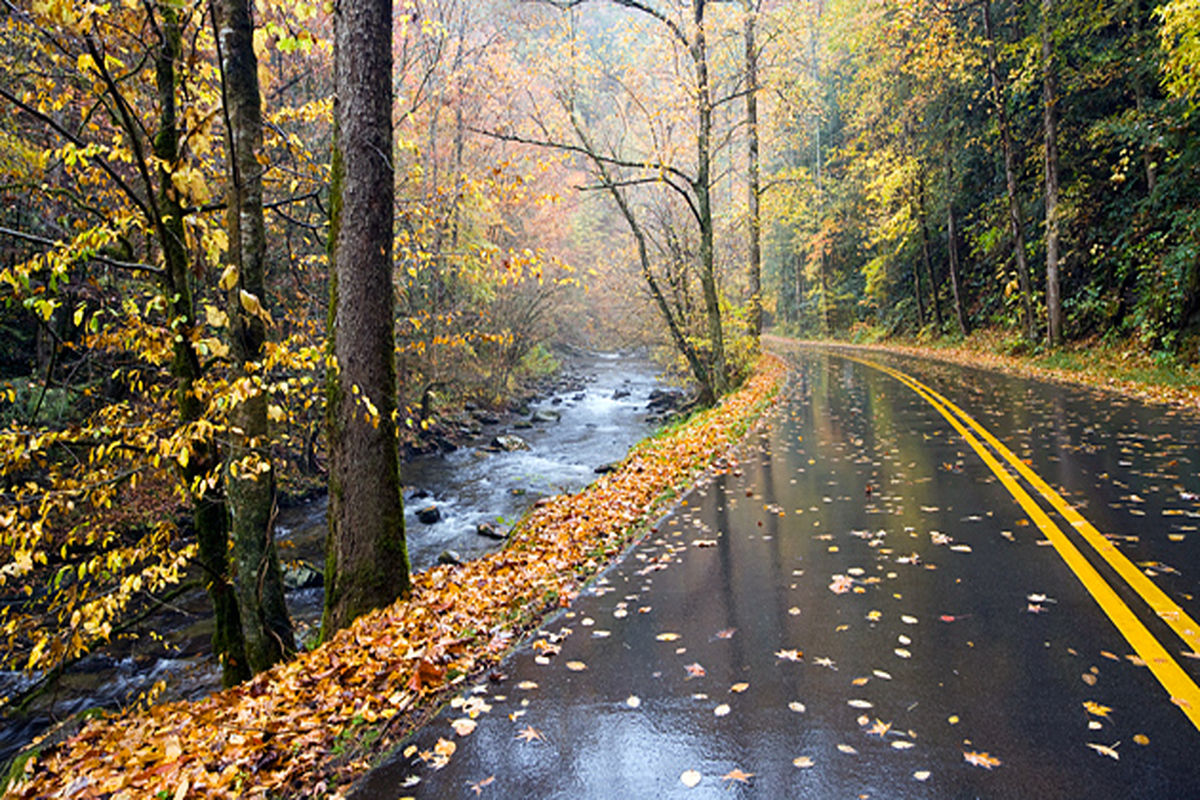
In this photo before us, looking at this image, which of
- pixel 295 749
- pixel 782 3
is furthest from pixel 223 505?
pixel 782 3

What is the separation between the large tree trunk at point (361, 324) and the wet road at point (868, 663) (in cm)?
185

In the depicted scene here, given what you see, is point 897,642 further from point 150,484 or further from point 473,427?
point 473,427

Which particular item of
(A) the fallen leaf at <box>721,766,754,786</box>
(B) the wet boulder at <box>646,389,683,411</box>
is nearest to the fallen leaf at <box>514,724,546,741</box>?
(A) the fallen leaf at <box>721,766,754,786</box>

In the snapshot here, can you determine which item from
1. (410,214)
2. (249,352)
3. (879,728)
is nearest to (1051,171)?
(410,214)

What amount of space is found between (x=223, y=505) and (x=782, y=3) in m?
17.9

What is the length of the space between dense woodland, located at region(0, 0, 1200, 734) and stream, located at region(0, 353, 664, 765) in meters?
0.60

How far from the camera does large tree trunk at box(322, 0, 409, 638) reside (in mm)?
5207

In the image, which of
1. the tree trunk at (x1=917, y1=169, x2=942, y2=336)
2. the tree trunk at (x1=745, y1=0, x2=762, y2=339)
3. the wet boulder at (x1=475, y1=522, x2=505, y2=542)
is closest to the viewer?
the wet boulder at (x1=475, y1=522, x2=505, y2=542)

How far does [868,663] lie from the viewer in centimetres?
378

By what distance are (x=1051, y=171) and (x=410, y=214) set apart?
1970 centimetres

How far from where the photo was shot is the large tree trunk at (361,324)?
5.21m

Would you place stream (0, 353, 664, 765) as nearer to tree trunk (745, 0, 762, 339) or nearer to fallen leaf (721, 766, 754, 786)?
fallen leaf (721, 766, 754, 786)

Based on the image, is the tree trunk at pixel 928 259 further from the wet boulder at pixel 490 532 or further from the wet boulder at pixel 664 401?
the wet boulder at pixel 490 532

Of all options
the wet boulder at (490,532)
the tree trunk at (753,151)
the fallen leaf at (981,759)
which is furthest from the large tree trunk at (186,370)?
the tree trunk at (753,151)
